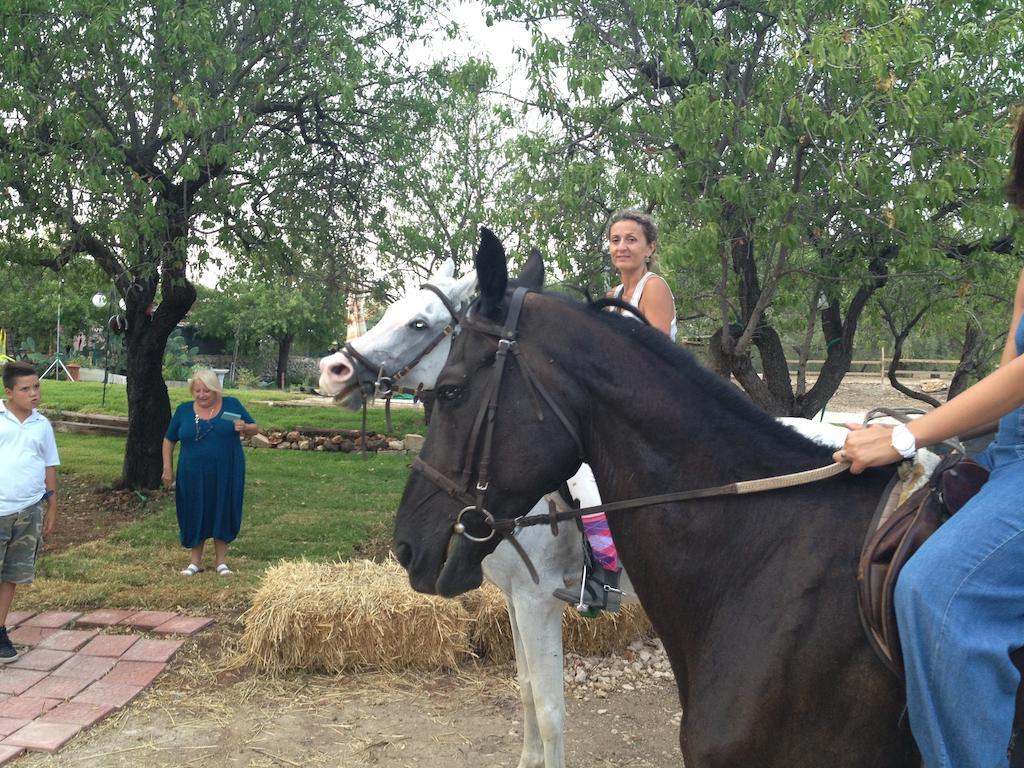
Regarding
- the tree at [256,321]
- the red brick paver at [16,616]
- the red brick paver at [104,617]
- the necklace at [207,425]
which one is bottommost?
the red brick paver at [16,616]

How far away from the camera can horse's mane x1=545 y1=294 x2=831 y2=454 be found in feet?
7.26

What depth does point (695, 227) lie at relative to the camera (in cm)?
720

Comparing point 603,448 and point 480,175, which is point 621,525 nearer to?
point 603,448

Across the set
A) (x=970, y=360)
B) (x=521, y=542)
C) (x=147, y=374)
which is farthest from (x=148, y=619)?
(x=970, y=360)

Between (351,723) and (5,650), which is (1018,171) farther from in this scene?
(5,650)

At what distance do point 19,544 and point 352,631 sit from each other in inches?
98.0

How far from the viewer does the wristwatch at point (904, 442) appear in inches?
75.6

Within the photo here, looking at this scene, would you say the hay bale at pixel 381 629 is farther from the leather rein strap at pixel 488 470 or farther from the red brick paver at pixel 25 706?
the leather rein strap at pixel 488 470

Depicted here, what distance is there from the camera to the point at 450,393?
2195mm

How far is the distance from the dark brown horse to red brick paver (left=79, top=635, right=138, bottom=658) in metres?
4.54

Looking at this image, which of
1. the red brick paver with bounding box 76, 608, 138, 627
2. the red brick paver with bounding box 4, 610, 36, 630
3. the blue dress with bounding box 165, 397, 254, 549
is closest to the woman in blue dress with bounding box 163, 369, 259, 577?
the blue dress with bounding box 165, 397, 254, 549

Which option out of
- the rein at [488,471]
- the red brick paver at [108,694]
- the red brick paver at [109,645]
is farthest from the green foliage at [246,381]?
the rein at [488,471]

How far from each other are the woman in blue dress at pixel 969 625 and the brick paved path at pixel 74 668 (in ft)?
14.7

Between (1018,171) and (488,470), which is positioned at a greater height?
(1018,171)
